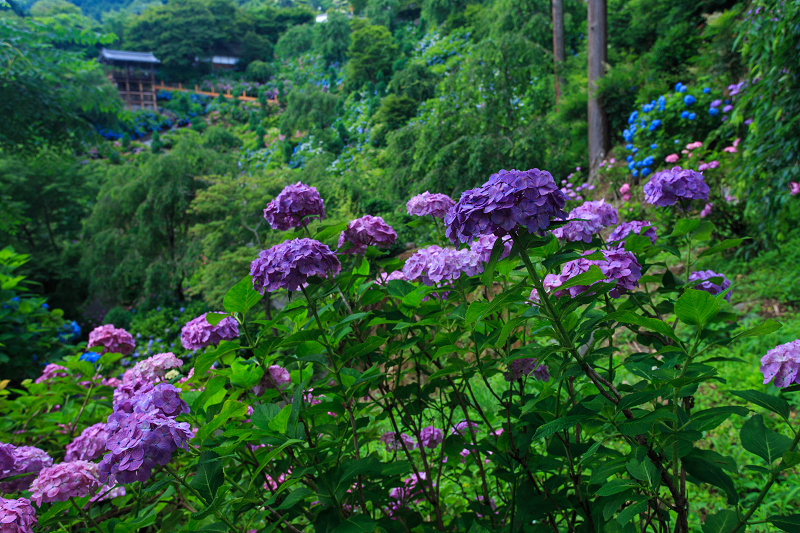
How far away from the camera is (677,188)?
38.9 inches

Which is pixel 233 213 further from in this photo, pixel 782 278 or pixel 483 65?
pixel 782 278

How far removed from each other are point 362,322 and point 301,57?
77.1 feet

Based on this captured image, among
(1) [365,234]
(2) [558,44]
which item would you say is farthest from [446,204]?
(2) [558,44]

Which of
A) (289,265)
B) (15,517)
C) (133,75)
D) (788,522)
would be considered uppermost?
(289,265)

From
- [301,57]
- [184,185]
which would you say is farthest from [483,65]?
[301,57]

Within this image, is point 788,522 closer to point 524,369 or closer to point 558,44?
point 524,369

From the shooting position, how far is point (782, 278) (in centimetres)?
301

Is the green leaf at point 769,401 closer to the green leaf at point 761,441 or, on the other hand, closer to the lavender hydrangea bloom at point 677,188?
the green leaf at point 761,441

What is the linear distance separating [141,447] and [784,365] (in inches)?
37.7

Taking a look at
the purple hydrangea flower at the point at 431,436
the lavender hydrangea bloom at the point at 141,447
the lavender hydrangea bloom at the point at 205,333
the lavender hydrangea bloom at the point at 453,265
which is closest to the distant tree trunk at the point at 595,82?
the purple hydrangea flower at the point at 431,436

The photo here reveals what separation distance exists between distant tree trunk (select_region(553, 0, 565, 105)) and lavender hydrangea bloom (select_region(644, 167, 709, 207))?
6.69 meters

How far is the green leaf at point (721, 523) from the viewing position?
2.27 ft

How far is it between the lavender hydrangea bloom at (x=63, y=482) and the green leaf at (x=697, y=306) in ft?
3.76

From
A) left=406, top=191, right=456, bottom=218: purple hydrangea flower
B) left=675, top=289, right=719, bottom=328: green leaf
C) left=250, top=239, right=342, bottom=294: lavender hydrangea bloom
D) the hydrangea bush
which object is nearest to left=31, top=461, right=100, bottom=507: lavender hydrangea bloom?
the hydrangea bush
